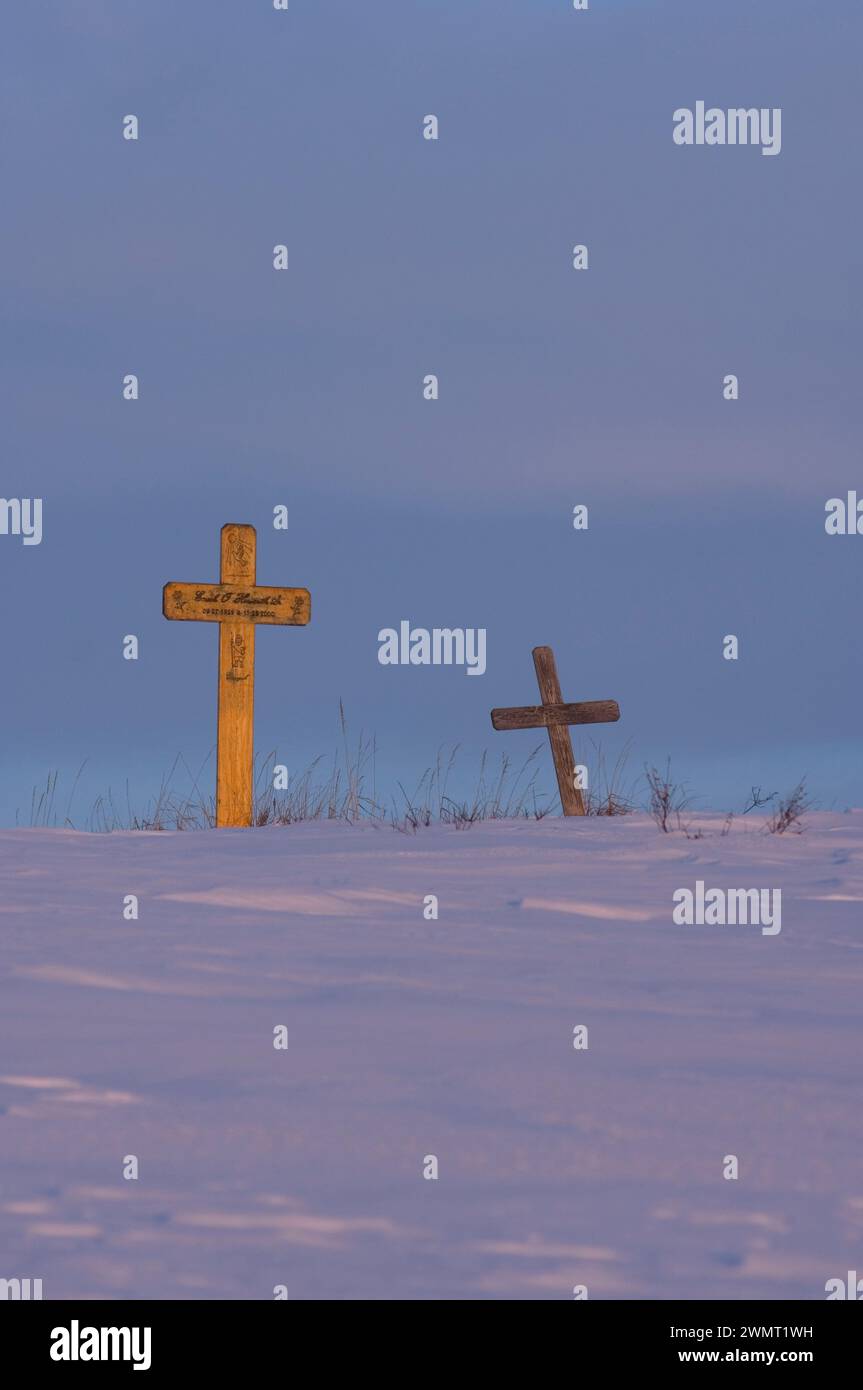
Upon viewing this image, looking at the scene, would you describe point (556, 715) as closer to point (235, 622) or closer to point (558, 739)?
point (558, 739)

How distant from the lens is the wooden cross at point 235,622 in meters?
12.9

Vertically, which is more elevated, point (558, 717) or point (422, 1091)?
point (558, 717)

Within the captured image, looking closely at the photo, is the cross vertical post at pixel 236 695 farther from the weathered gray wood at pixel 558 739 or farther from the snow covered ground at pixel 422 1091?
the snow covered ground at pixel 422 1091

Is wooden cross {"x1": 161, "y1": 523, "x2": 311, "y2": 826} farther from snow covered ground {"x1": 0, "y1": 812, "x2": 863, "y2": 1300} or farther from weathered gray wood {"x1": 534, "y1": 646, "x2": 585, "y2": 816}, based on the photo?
snow covered ground {"x1": 0, "y1": 812, "x2": 863, "y2": 1300}

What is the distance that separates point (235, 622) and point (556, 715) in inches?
131

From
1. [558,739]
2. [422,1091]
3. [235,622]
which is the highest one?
[235,622]

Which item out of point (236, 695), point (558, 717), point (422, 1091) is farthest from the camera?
point (558, 717)

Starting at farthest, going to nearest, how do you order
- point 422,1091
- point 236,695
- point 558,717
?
point 558,717
point 236,695
point 422,1091

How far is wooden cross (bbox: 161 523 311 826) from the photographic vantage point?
42.3 ft

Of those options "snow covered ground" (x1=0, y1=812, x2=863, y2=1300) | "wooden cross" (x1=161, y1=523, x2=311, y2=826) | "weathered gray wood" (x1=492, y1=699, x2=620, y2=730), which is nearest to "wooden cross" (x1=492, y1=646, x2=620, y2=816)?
"weathered gray wood" (x1=492, y1=699, x2=620, y2=730)

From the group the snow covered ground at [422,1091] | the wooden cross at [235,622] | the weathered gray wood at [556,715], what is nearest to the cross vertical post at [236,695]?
the wooden cross at [235,622]

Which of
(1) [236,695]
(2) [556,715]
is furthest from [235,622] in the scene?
(2) [556,715]

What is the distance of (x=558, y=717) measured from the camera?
587 inches

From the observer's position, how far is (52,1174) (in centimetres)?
363
